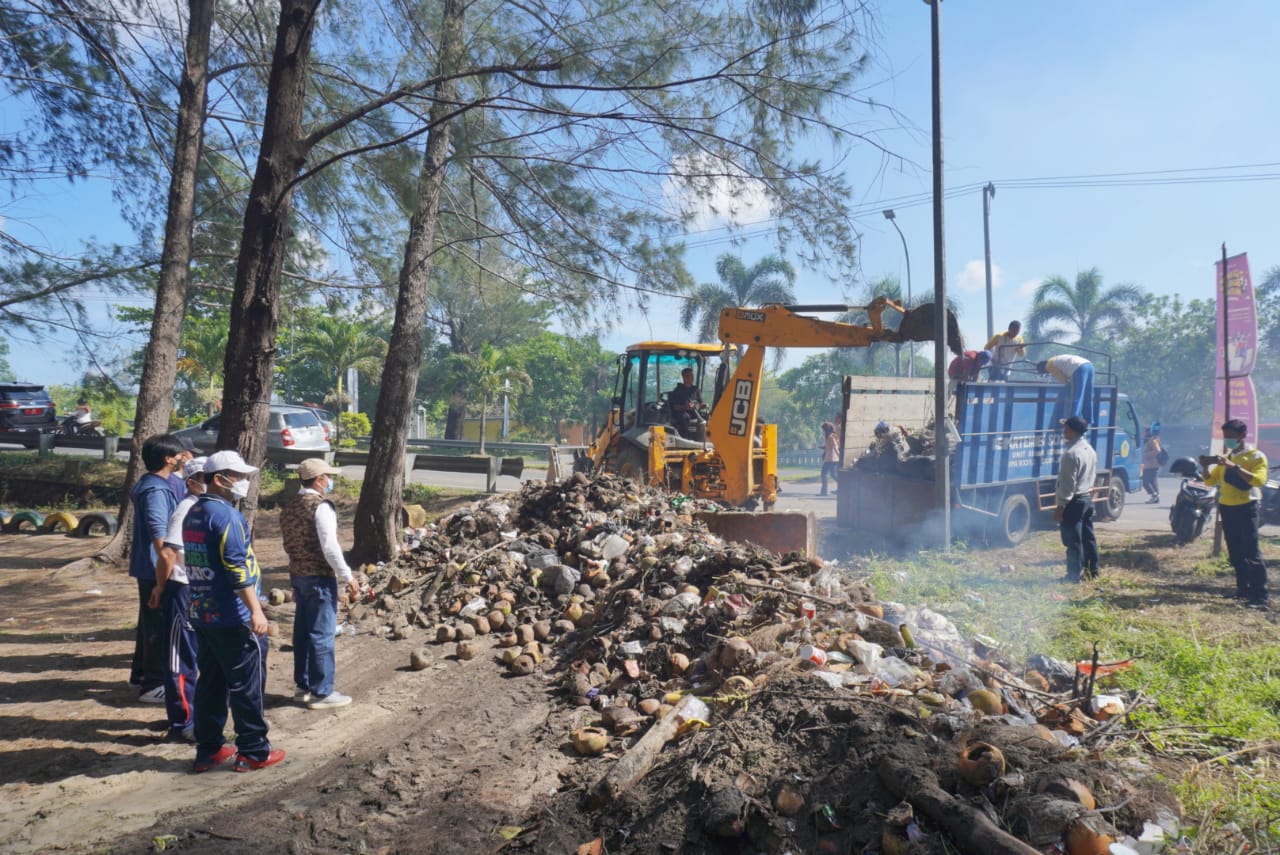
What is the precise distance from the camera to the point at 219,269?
34.2 ft

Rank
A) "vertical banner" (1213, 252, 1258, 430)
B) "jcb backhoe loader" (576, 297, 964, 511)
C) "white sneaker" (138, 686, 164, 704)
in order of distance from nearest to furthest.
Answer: "white sneaker" (138, 686, 164, 704)
"jcb backhoe loader" (576, 297, 964, 511)
"vertical banner" (1213, 252, 1258, 430)

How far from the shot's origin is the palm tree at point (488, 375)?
31.8 meters

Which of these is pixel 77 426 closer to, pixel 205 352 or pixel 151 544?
pixel 205 352

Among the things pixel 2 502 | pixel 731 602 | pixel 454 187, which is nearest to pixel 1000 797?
pixel 731 602

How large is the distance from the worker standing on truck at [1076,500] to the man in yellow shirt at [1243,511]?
3.75 feet

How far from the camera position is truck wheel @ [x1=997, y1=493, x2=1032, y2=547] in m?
10.9

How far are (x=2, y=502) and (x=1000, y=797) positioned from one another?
18.3m

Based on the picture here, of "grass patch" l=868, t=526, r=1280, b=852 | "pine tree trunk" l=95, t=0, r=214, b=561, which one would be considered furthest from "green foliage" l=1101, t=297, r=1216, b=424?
"pine tree trunk" l=95, t=0, r=214, b=561

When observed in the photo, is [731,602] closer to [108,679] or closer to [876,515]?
[108,679]

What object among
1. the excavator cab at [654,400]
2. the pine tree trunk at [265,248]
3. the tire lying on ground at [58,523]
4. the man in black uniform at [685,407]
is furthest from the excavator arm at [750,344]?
the tire lying on ground at [58,523]

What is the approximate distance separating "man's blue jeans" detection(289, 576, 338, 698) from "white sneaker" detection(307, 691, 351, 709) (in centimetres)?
2

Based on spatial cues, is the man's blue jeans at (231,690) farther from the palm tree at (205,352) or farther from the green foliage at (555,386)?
the green foliage at (555,386)

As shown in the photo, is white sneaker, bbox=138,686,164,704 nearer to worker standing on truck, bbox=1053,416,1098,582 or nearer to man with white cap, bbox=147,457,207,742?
man with white cap, bbox=147,457,207,742

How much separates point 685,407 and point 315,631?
7.29 metres
